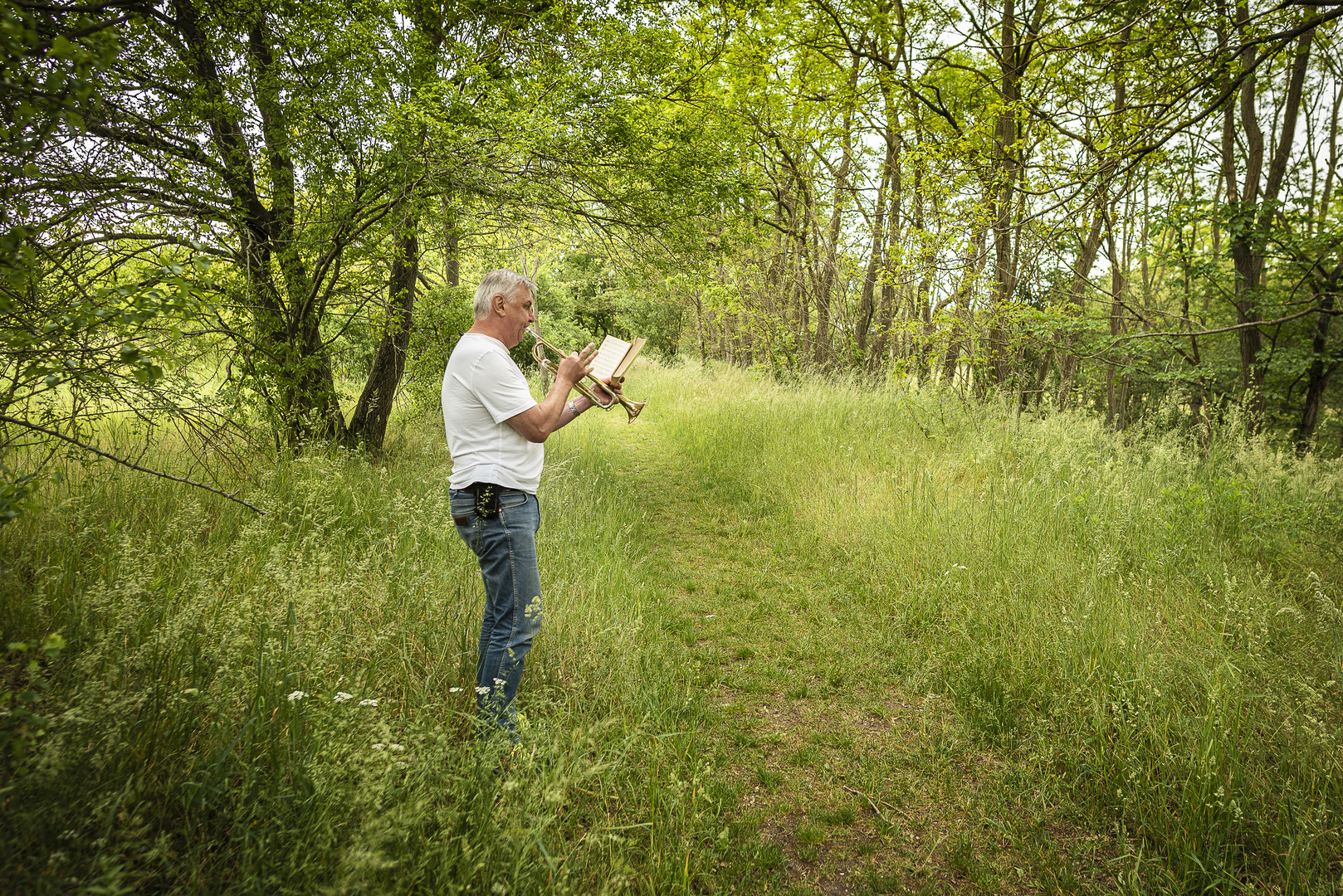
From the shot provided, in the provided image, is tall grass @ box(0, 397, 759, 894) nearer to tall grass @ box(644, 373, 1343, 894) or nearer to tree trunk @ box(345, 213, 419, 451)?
tall grass @ box(644, 373, 1343, 894)

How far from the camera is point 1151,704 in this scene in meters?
2.91

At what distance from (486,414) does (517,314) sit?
56 centimetres

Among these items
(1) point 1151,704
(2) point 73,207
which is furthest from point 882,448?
(2) point 73,207

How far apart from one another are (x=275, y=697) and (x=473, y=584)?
150 cm

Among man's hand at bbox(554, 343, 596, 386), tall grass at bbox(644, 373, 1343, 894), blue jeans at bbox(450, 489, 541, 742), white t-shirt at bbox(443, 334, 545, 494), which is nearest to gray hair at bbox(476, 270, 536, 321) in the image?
white t-shirt at bbox(443, 334, 545, 494)

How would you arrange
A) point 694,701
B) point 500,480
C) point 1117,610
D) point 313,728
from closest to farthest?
point 313,728
point 500,480
point 694,701
point 1117,610

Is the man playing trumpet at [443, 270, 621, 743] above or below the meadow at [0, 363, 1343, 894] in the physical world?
above

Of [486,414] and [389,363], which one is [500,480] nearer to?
[486,414]

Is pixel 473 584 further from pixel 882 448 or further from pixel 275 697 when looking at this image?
pixel 882 448

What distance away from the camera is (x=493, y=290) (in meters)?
2.97

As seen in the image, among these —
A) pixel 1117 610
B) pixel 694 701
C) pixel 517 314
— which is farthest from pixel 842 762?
pixel 517 314

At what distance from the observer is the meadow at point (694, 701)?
1909mm

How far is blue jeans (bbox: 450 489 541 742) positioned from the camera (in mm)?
2820

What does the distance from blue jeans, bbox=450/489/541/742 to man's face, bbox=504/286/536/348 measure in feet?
2.63
